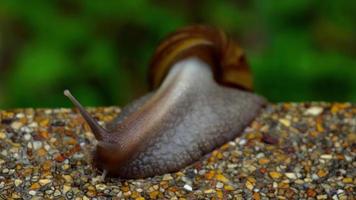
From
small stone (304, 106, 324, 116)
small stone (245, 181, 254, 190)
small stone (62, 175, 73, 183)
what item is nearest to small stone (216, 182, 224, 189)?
small stone (245, 181, 254, 190)

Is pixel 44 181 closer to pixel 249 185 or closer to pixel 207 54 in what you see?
pixel 249 185

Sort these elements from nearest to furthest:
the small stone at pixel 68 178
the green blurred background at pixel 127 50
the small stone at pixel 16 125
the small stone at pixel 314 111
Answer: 1. the small stone at pixel 68 178
2. the small stone at pixel 16 125
3. the small stone at pixel 314 111
4. the green blurred background at pixel 127 50

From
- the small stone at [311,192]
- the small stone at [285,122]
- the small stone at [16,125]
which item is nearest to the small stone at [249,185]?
the small stone at [311,192]

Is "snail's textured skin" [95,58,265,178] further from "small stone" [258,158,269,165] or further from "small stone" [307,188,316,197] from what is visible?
"small stone" [307,188,316,197]

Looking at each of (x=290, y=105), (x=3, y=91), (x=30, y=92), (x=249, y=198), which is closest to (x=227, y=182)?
(x=249, y=198)

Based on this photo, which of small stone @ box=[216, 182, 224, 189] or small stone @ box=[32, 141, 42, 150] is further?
small stone @ box=[32, 141, 42, 150]

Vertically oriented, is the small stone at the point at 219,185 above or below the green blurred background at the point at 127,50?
below

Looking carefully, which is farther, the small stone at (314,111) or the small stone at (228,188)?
the small stone at (314,111)

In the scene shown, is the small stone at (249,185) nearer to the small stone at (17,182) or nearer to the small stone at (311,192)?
the small stone at (311,192)
